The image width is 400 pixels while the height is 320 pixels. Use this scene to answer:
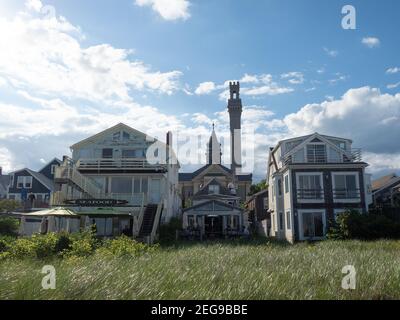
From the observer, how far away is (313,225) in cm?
3067

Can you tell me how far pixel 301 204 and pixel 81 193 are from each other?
58.0ft

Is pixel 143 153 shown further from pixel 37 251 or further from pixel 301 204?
pixel 37 251

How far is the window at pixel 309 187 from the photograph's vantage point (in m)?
31.2

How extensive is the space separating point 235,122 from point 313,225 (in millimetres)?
42669

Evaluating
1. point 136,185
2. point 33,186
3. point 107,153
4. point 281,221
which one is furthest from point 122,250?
point 33,186

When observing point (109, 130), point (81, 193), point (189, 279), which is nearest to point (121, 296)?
point (189, 279)

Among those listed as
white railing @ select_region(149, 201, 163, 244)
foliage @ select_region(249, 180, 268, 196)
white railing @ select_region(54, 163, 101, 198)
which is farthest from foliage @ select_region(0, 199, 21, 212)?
foliage @ select_region(249, 180, 268, 196)

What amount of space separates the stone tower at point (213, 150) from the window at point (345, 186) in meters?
47.4

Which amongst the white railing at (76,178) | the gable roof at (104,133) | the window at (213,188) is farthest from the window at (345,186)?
the window at (213,188)

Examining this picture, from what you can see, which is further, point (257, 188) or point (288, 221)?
point (257, 188)

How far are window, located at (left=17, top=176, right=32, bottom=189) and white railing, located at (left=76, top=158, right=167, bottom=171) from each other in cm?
2391

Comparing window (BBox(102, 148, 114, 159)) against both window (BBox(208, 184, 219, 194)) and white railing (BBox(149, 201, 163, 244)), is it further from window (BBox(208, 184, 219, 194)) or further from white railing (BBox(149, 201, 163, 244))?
window (BBox(208, 184, 219, 194))

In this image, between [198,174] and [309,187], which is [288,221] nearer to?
[309,187]
